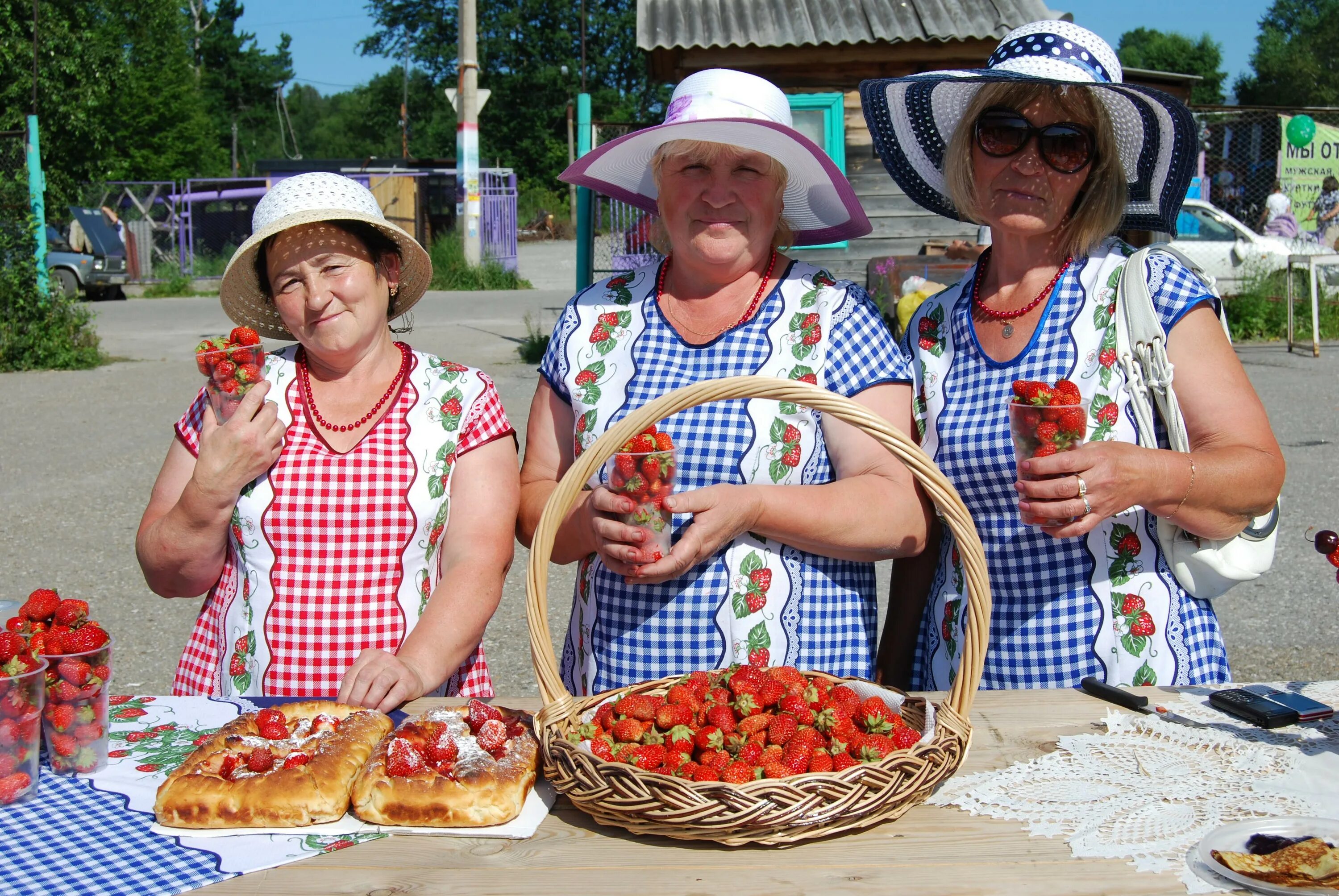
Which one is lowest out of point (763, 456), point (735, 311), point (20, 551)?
point (20, 551)

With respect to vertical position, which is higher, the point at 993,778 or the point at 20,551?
the point at 993,778

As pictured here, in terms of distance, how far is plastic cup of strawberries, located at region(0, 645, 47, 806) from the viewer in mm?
1680

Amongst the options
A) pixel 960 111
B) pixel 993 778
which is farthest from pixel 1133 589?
pixel 960 111

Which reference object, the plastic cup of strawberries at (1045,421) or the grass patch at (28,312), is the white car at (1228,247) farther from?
the plastic cup of strawberries at (1045,421)

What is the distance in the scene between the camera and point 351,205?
246 cm

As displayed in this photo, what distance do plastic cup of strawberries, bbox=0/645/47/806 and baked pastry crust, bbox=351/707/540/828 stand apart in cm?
49

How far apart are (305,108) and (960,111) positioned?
92965 millimetres

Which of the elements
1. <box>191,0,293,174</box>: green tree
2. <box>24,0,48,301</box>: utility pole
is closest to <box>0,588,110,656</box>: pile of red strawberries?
<box>24,0,48,301</box>: utility pole

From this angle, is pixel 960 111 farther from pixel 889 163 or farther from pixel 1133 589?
pixel 1133 589

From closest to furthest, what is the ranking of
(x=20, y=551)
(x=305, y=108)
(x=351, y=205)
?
(x=351, y=205) → (x=20, y=551) → (x=305, y=108)

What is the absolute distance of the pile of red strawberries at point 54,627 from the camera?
1.80m

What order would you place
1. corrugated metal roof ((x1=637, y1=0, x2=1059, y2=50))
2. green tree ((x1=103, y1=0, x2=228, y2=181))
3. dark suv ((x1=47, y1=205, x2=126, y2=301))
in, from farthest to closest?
green tree ((x1=103, y1=0, x2=228, y2=181)) → dark suv ((x1=47, y1=205, x2=126, y2=301)) → corrugated metal roof ((x1=637, y1=0, x2=1059, y2=50))

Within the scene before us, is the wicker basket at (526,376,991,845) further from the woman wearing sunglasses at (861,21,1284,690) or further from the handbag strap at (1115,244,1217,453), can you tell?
the handbag strap at (1115,244,1217,453)

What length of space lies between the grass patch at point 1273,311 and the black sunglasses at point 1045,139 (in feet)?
41.3
